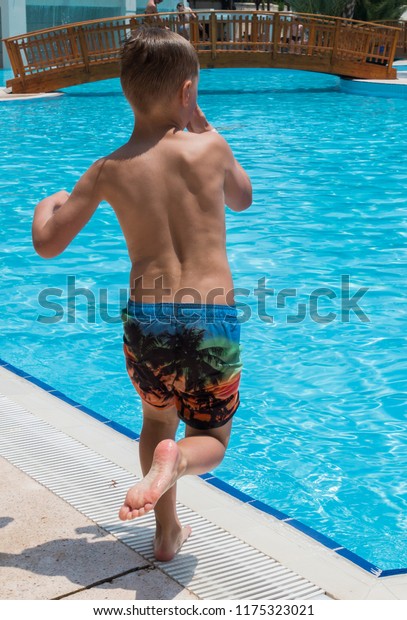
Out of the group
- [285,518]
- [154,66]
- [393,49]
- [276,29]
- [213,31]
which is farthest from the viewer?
[276,29]

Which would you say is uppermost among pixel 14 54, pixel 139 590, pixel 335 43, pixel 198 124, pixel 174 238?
pixel 198 124

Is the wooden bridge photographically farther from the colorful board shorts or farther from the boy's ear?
the colorful board shorts

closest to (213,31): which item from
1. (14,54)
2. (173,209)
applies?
(14,54)

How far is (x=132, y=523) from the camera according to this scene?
8.73 feet

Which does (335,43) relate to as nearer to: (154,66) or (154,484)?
(154,66)

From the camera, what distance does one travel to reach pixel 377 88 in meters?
20.4

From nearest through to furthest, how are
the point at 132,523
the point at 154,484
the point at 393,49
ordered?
the point at 154,484
the point at 132,523
the point at 393,49

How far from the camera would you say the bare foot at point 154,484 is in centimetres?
193

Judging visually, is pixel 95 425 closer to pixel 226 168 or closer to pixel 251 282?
pixel 226 168

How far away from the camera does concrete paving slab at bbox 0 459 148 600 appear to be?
2.25 m

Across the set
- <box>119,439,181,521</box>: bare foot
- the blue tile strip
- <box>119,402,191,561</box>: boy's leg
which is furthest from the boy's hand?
the blue tile strip

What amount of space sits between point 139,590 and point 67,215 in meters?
1.00
